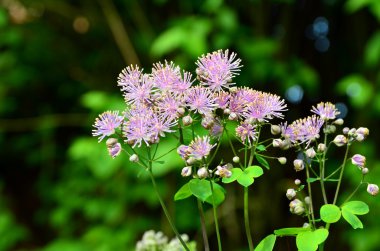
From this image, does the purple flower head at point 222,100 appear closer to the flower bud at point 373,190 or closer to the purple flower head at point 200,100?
the purple flower head at point 200,100

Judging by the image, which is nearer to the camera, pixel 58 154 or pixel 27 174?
pixel 58 154

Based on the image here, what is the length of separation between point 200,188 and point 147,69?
6.00 ft

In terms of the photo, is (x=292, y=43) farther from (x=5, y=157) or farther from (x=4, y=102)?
(x=5, y=157)

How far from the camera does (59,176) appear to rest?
2.73 meters

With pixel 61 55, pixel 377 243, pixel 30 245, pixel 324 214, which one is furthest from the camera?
pixel 30 245

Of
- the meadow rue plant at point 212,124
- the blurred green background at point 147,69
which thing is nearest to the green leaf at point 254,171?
the meadow rue plant at point 212,124

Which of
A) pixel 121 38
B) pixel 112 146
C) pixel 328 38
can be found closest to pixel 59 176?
pixel 121 38

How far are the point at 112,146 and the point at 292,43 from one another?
1969 mm

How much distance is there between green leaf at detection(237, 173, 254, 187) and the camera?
20.8 inches

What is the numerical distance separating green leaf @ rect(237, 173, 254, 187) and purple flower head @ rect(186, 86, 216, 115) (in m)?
0.07

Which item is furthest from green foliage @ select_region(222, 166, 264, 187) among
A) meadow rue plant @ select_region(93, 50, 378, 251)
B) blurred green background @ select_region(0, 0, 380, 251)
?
blurred green background @ select_region(0, 0, 380, 251)

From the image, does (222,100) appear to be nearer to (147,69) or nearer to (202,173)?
(202,173)

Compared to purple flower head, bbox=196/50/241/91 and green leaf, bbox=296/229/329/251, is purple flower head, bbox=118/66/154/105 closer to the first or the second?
purple flower head, bbox=196/50/241/91

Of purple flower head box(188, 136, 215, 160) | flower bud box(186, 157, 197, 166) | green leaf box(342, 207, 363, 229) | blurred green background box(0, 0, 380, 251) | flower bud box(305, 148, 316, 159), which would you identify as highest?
blurred green background box(0, 0, 380, 251)
